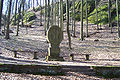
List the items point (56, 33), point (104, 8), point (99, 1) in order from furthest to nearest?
1. point (99, 1)
2. point (104, 8)
3. point (56, 33)

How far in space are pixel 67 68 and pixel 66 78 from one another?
2.35 ft

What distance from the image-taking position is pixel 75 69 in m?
5.85

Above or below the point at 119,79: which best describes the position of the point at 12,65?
above

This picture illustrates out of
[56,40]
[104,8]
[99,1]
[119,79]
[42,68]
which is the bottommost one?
[119,79]

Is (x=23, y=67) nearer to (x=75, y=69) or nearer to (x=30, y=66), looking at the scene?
(x=30, y=66)

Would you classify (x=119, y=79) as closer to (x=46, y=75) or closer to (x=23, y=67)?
(x=46, y=75)

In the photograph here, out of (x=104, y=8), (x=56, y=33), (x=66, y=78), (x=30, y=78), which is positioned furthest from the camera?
(x=104, y=8)

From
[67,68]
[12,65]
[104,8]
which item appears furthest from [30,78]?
[104,8]

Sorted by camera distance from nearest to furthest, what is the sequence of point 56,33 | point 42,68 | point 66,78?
point 66,78 → point 42,68 → point 56,33

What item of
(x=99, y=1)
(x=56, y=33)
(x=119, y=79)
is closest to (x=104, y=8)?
(x=99, y=1)

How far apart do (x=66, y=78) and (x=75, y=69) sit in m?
0.84

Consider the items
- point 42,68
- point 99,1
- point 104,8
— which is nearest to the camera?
point 42,68

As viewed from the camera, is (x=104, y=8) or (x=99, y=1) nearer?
(x=104, y=8)

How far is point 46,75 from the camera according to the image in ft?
17.7
